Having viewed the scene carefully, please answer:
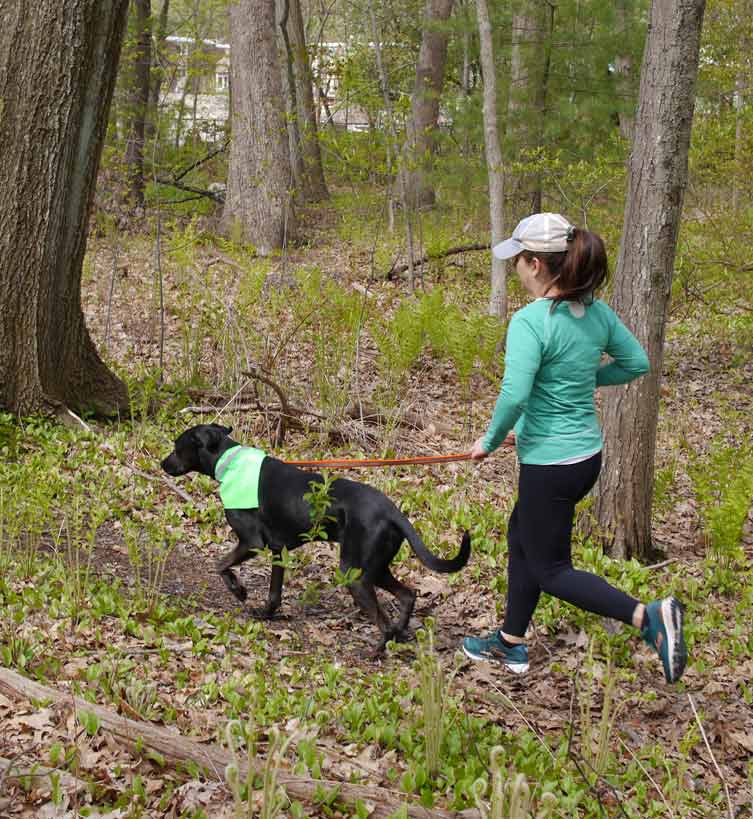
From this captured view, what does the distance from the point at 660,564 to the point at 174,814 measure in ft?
13.5

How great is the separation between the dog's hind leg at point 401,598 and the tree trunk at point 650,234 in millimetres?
1908

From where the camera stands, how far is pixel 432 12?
18516mm

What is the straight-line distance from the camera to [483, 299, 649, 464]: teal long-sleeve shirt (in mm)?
4051

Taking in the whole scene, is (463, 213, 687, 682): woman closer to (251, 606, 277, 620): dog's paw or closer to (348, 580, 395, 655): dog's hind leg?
(348, 580, 395, 655): dog's hind leg

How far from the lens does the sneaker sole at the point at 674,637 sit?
A: 12.5ft

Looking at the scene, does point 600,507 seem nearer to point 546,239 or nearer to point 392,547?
point 392,547

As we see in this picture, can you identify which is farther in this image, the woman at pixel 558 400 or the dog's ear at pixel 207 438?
the dog's ear at pixel 207 438

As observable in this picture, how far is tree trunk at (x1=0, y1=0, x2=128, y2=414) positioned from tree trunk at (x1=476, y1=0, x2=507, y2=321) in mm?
4661

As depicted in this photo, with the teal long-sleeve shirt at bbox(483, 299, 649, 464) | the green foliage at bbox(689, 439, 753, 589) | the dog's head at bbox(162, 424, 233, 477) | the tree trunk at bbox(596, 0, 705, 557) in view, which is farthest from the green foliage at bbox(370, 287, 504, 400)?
the teal long-sleeve shirt at bbox(483, 299, 649, 464)

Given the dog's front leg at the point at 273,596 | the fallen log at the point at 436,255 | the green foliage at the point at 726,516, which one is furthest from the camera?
the fallen log at the point at 436,255

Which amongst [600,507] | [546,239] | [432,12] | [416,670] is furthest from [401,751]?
[432,12]

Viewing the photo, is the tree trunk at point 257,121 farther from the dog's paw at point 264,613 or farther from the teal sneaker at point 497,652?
the teal sneaker at point 497,652

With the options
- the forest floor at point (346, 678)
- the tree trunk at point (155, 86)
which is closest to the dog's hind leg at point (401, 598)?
the forest floor at point (346, 678)

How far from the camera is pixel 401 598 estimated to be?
499 cm
